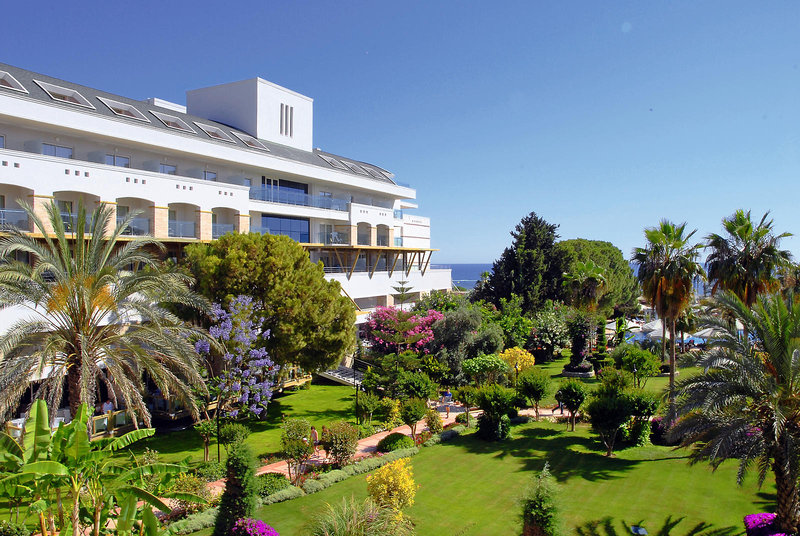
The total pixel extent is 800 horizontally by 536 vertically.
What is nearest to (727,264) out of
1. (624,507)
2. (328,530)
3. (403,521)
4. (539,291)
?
(624,507)

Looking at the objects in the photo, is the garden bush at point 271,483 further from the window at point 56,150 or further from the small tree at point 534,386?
the window at point 56,150

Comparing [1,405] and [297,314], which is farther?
[297,314]

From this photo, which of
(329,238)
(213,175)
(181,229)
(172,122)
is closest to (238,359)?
(181,229)

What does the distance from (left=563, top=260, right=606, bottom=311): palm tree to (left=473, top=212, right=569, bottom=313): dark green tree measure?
7.12m

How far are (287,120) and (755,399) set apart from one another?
34.5m

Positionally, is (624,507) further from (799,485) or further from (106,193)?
(106,193)

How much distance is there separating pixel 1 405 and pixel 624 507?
16.7 metres

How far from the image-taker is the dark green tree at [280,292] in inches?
856

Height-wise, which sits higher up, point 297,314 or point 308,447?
point 297,314

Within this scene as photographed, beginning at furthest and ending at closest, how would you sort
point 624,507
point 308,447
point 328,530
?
point 308,447 → point 624,507 → point 328,530

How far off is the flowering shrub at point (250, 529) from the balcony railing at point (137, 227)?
1690 cm

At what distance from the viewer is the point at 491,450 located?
2058 centimetres

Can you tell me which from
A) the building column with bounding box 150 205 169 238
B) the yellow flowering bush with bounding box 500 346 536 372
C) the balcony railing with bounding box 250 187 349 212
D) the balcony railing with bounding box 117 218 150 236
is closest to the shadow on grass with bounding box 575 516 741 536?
the yellow flowering bush with bounding box 500 346 536 372

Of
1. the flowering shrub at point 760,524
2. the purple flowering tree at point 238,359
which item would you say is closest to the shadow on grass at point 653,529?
the flowering shrub at point 760,524
